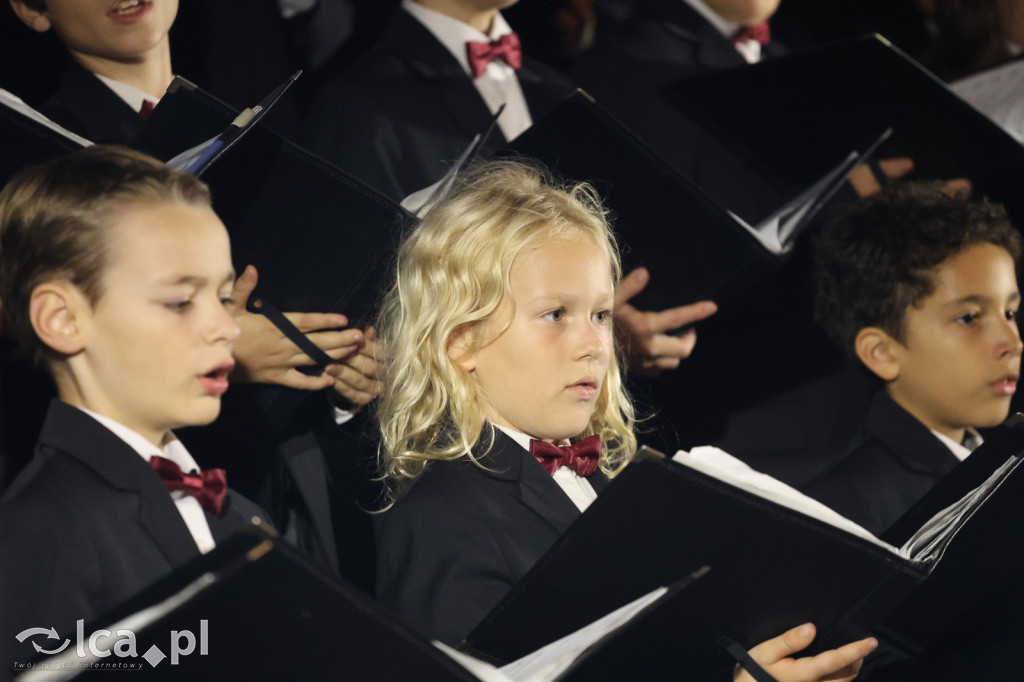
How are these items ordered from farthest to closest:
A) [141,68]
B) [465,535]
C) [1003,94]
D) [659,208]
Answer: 1. [1003,94]
2. [659,208]
3. [141,68]
4. [465,535]

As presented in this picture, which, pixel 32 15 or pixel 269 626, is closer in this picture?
pixel 269 626

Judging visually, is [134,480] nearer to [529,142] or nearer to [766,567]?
[766,567]

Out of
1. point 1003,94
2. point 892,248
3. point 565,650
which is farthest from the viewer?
point 1003,94

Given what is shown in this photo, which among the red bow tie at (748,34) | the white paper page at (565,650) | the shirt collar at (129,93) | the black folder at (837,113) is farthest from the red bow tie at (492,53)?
the white paper page at (565,650)

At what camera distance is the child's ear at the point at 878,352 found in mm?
2416

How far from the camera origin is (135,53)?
1.84m

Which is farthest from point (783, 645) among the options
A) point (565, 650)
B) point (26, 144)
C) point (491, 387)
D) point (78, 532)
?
point (26, 144)

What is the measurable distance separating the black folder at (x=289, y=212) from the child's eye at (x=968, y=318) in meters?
1.11

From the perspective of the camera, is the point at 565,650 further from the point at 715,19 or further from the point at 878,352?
the point at 715,19

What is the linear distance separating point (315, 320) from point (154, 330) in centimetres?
46

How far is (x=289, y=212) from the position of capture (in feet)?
5.74

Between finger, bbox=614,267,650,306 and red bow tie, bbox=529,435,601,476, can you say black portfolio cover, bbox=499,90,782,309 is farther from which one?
red bow tie, bbox=529,435,601,476

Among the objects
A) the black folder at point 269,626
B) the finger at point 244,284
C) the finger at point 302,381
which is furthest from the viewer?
the finger at point 302,381

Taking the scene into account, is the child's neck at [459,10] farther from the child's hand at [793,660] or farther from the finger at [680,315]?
the child's hand at [793,660]
